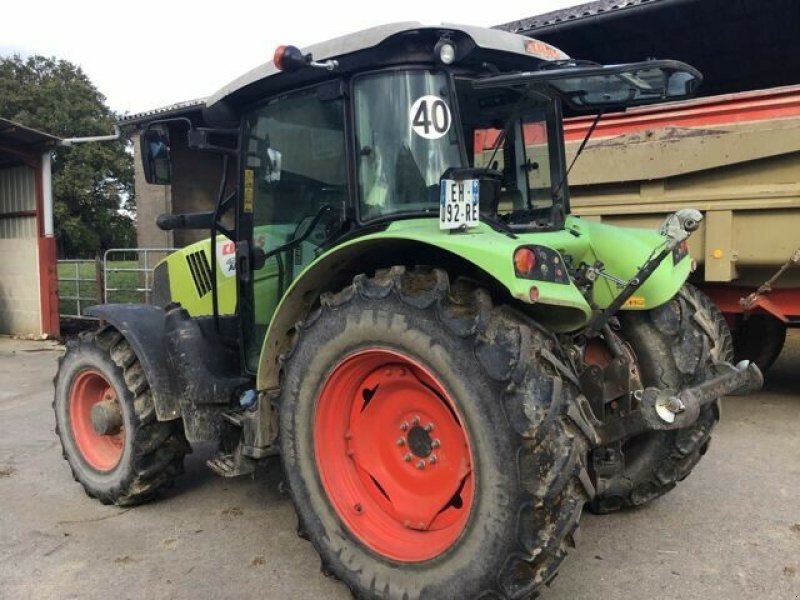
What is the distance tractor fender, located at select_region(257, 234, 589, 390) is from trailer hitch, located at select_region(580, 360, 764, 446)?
1.34ft

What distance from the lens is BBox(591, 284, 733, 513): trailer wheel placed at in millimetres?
3283

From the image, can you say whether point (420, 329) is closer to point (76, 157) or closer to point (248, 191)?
point (248, 191)

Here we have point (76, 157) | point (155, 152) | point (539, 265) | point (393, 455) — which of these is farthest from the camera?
point (76, 157)

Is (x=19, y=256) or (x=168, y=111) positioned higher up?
(x=168, y=111)

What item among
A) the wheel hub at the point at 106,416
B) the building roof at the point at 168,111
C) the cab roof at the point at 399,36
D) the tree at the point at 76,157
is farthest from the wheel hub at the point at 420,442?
the tree at the point at 76,157

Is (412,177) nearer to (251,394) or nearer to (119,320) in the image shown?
(251,394)

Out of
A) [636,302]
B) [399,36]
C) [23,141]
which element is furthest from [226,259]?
[23,141]

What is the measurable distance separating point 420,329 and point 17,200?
1197 cm

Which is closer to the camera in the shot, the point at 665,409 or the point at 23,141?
the point at 665,409

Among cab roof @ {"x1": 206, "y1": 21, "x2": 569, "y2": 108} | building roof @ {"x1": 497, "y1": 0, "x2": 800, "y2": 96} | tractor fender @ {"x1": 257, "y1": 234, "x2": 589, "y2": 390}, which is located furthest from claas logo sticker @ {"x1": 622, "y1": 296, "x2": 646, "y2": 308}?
building roof @ {"x1": 497, "y1": 0, "x2": 800, "y2": 96}

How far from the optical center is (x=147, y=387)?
374 cm

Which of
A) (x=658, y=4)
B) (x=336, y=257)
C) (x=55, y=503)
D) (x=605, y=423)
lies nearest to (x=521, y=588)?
(x=605, y=423)

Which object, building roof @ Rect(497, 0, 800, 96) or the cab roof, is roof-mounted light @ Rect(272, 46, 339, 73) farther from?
building roof @ Rect(497, 0, 800, 96)

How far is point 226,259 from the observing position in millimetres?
3908
